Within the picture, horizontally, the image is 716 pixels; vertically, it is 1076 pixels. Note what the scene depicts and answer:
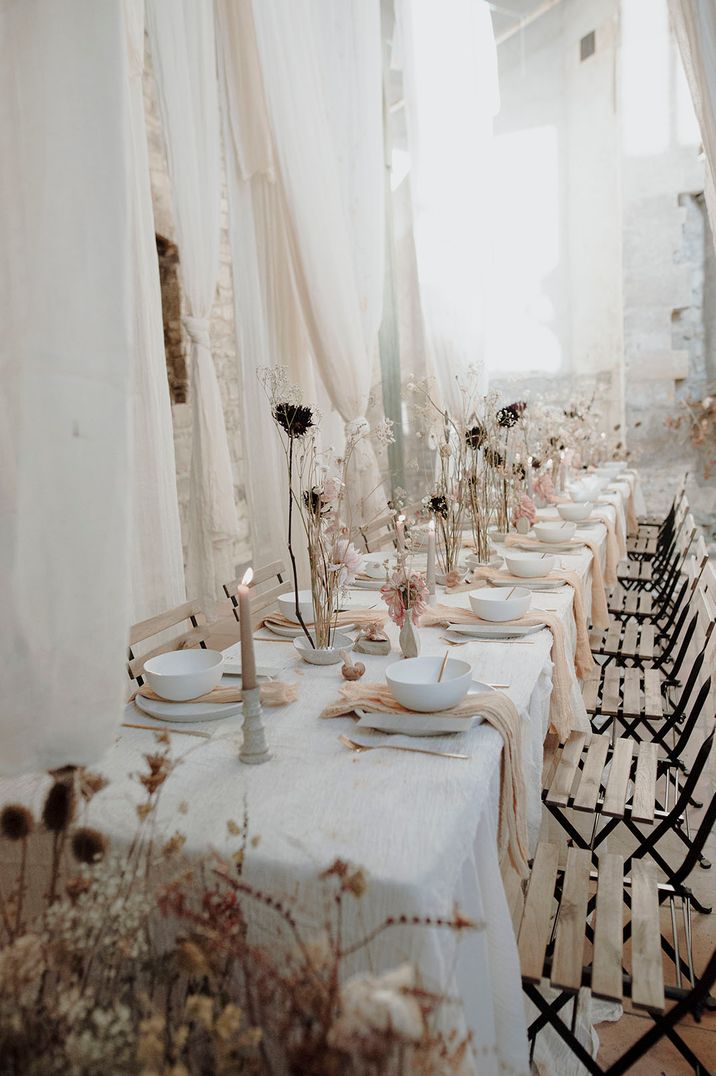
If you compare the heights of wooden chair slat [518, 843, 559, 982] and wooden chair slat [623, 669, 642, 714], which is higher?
wooden chair slat [623, 669, 642, 714]

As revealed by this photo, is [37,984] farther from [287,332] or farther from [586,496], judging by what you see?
[586,496]

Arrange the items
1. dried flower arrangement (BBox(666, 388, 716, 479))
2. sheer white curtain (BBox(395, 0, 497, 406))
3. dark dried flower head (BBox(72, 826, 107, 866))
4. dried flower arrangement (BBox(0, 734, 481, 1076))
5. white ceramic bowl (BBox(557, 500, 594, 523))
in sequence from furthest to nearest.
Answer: dried flower arrangement (BBox(666, 388, 716, 479)) → sheer white curtain (BBox(395, 0, 497, 406)) → white ceramic bowl (BBox(557, 500, 594, 523)) → dark dried flower head (BBox(72, 826, 107, 866)) → dried flower arrangement (BBox(0, 734, 481, 1076))

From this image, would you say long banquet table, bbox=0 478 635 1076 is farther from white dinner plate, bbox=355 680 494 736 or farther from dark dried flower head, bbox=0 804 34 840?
dark dried flower head, bbox=0 804 34 840

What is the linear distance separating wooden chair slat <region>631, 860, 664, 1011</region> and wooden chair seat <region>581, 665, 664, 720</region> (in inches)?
35.4

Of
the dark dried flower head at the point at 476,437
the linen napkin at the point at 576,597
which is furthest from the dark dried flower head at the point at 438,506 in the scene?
the dark dried flower head at the point at 476,437

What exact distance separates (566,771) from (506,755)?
0.79m

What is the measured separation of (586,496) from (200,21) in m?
3.03

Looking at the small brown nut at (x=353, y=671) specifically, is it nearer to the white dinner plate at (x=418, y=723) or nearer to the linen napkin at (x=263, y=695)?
the linen napkin at (x=263, y=695)

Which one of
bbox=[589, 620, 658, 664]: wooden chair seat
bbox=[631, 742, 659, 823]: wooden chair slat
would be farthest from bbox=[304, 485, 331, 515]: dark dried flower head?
bbox=[589, 620, 658, 664]: wooden chair seat

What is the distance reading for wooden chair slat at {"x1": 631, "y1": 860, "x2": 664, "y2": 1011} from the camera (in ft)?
4.54

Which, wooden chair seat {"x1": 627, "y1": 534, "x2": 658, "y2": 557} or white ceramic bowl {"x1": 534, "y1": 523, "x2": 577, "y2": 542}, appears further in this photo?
wooden chair seat {"x1": 627, "y1": 534, "x2": 658, "y2": 557}

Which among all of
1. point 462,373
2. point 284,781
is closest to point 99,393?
point 284,781

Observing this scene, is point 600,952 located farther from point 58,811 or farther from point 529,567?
point 529,567

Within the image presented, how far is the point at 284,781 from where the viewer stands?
4.50ft
